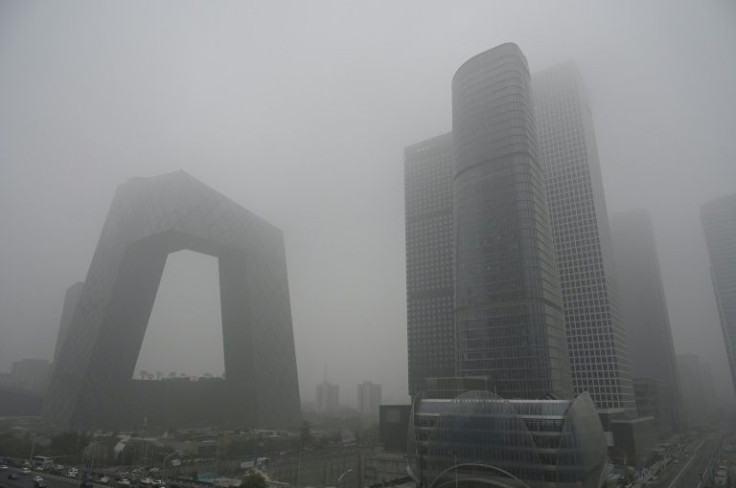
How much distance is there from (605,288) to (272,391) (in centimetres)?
8742

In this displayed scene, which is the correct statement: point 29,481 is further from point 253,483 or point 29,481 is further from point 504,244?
point 504,244

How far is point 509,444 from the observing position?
59000 millimetres

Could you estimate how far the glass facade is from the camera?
56.9m

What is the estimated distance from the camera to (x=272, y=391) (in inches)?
5182

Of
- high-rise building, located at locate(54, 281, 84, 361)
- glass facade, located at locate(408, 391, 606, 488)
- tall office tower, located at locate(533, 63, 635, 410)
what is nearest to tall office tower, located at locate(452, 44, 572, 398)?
tall office tower, located at locate(533, 63, 635, 410)

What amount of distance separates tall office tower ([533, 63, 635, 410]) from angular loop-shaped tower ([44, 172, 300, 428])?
76.5 m

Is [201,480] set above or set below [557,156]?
below

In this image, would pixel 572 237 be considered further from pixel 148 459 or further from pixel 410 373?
pixel 148 459

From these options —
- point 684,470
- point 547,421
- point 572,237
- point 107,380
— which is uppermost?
point 572,237

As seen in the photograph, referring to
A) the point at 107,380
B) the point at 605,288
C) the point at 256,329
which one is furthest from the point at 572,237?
the point at 107,380

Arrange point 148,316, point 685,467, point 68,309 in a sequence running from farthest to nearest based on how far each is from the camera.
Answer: point 68,309 < point 148,316 < point 685,467

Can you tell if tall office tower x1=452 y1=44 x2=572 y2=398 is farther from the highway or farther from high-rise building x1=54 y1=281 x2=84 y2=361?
high-rise building x1=54 y1=281 x2=84 y2=361

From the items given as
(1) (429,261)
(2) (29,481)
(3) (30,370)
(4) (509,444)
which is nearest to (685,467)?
(4) (509,444)

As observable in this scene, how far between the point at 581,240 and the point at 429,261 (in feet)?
143
